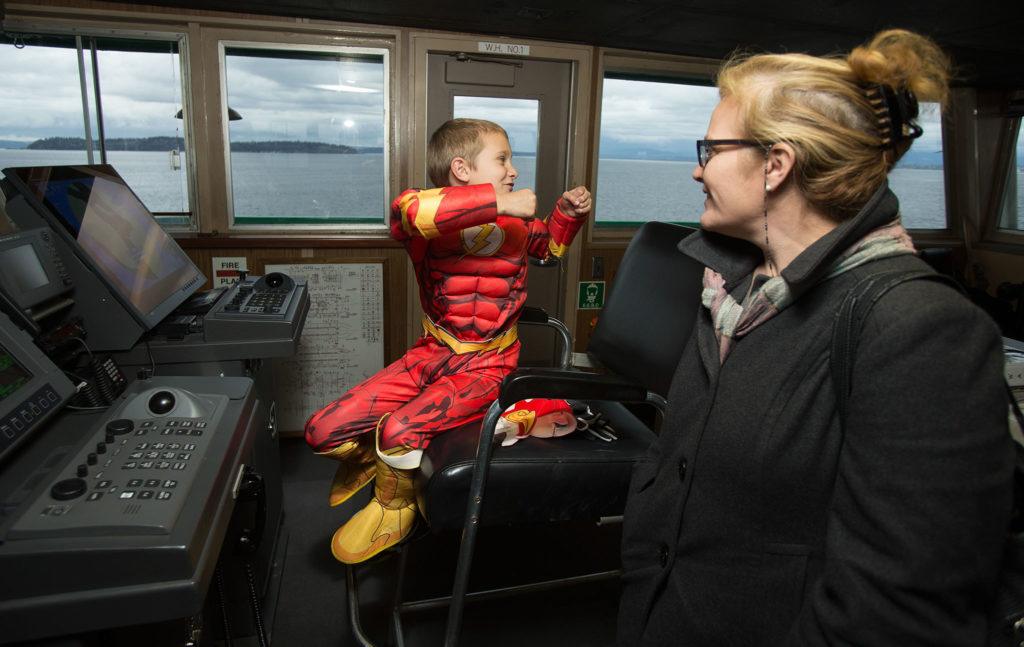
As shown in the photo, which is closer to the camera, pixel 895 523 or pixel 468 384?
pixel 895 523

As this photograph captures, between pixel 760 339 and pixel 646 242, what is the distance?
0.88 m

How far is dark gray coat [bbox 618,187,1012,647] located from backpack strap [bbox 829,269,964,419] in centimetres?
1

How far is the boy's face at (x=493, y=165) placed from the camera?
181 cm

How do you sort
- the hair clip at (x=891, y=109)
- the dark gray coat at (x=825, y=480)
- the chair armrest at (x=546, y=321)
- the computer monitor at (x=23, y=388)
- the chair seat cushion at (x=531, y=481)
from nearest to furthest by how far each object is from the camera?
1. the dark gray coat at (x=825, y=480)
2. the hair clip at (x=891, y=109)
3. the computer monitor at (x=23, y=388)
4. the chair seat cushion at (x=531, y=481)
5. the chair armrest at (x=546, y=321)

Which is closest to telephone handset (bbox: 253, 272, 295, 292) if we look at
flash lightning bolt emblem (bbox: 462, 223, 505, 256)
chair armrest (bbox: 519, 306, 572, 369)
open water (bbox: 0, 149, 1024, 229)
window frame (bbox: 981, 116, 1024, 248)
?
flash lightning bolt emblem (bbox: 462, 223, 505, 256)

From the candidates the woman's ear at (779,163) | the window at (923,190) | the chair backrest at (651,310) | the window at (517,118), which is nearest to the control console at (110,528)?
the woman's ear at (779,163)

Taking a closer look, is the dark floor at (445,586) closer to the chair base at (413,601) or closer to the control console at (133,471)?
the chair base at (413,601)

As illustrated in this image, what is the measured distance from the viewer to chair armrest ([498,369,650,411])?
4.16ft

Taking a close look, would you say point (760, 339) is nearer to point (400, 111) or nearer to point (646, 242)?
point (646, 242)

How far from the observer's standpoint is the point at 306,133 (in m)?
3.14

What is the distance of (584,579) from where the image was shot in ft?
6.48

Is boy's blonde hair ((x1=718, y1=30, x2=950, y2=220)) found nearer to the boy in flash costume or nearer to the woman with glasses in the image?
the woman with glasses

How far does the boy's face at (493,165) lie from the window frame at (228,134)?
1.42 meters

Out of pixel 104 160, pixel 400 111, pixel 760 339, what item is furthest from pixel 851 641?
pixel 104 160
